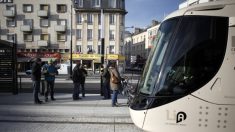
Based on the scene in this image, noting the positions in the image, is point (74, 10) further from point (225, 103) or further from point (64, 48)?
point (225, 103)

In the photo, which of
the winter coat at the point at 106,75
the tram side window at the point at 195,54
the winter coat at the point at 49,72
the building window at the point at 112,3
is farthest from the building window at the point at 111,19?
the tram side window at the point at 195,54

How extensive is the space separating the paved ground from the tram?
2994 mm

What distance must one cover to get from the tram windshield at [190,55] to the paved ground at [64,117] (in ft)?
10.3

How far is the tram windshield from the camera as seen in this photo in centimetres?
582

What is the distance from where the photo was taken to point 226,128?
5609 mm

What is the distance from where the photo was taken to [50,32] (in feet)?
193

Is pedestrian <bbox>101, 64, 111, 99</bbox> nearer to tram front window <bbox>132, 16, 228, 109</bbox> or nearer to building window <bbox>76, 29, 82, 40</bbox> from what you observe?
tram front window <bbox>132, 16, 228, 109</bbox>

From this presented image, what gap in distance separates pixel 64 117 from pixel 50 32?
49661 millimetres

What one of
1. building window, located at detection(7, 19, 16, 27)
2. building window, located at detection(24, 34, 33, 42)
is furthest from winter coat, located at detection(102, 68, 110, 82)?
building window, located at detection(7, 19, 16, 27)

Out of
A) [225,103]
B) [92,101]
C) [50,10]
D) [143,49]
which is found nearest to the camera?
[225,103]

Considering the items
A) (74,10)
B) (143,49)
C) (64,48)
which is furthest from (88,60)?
(143,49)

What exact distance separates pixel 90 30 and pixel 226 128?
183ft

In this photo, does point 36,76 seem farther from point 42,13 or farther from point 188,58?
point 42,13

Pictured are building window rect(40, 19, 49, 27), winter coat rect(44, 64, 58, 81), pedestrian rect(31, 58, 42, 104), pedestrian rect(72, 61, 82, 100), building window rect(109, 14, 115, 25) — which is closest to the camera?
pedestrian rect(31, 58, 42, 104)
